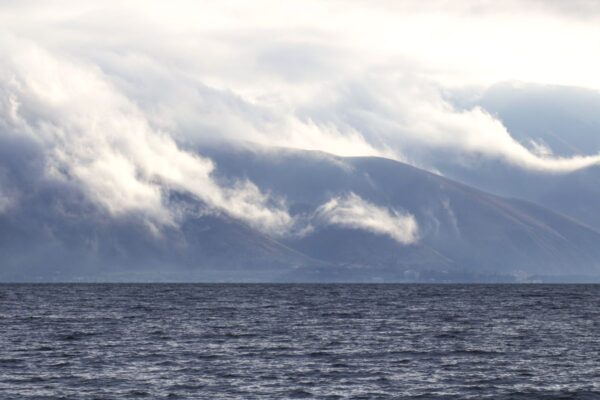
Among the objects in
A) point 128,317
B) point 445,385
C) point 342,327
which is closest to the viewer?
point 445,385

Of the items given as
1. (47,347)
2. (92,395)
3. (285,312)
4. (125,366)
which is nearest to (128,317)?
(285,312)

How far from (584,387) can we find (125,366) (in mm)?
41092

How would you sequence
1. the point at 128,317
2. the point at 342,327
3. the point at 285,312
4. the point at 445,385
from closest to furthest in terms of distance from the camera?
1. the point at 445,385
2. the point at 342,327
3. the point at 128,317
4. the point at 285,312

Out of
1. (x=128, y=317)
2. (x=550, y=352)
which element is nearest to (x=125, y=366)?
(x=550, y=352)

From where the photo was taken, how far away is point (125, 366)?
100m

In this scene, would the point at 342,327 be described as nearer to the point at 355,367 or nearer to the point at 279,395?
the point at 355,367

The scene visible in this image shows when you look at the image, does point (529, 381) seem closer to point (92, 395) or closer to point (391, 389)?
point (391, 389)

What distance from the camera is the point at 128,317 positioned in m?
175

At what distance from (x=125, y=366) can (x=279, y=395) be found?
21.4 meters

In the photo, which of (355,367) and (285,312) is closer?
(355,367)

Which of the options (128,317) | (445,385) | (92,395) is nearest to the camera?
(92,395)

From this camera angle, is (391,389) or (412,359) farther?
(412,359)

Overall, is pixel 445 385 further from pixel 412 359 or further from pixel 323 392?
pixel 412 359

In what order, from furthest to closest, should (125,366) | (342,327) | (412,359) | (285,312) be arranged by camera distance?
(285,312), (342,327), (412,359), (125,366)
